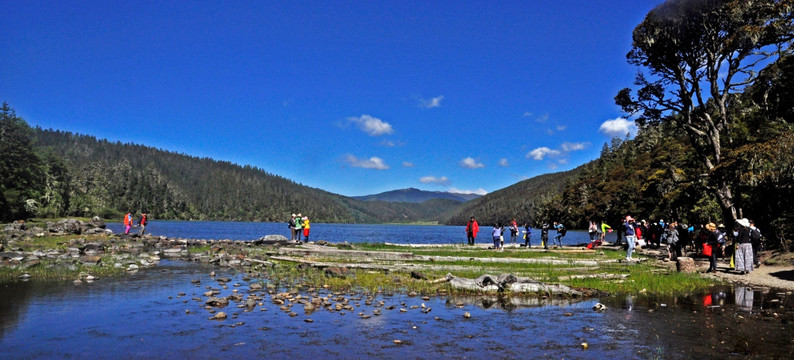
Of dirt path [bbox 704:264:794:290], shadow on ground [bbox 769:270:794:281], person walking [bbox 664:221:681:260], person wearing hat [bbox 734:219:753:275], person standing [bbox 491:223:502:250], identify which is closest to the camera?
dirt path [bbox 704:264:794:290]

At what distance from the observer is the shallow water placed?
9.31 metres

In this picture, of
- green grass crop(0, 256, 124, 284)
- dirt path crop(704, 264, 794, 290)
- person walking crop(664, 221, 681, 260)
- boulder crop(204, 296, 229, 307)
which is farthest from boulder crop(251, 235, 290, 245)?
dirt path crop(704, 264, 794, 290)

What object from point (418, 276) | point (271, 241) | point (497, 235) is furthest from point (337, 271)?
point (497, 235)

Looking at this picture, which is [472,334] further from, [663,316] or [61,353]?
[61,353]

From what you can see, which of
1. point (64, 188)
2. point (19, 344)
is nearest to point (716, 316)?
point (19, 344)

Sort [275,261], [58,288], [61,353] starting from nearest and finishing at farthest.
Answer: [61,353]
[58,288]
[275,261]

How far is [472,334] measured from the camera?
10891mm

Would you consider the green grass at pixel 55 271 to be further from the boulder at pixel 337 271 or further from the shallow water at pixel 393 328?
the boulder at pixel 337 271

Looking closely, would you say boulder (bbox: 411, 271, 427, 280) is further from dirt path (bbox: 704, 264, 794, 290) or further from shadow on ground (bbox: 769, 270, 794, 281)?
shadow on ground (bbox: 769, 270, 794, 281)

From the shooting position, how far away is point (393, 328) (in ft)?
37.2

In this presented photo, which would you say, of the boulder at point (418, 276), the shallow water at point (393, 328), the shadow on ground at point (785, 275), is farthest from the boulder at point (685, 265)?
the boulder at point (418, 276)

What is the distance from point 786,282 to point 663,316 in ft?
40.2

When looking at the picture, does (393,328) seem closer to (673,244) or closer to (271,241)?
(673,244)

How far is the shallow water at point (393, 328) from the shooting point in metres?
9.31
